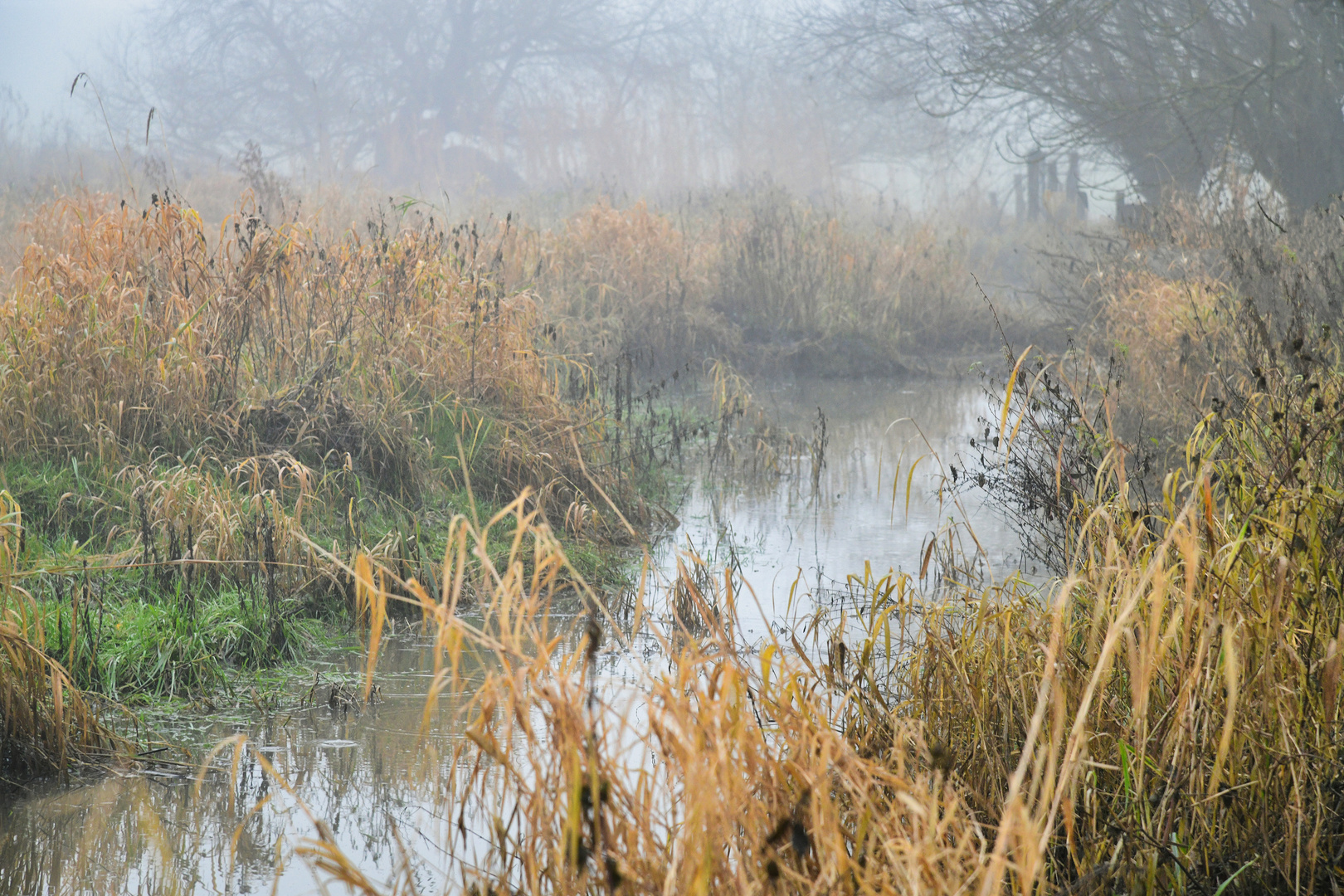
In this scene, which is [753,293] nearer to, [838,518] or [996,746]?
[838,518]

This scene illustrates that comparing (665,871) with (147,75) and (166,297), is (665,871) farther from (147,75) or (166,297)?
(147,75)

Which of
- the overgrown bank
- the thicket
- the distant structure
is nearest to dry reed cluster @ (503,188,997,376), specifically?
the overgrown bank

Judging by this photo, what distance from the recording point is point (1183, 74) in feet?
41.0

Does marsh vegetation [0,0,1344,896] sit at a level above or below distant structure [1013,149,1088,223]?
below

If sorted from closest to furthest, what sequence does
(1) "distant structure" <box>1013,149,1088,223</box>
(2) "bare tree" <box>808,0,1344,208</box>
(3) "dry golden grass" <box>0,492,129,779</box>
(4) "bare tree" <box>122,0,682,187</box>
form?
(3) "dry golden grass" <box>0,492,129,779</box>, (2) "bare tree" <box>808,0,1344,208</box>, (1) "distant structure" <box>1013,149,1088,223</box>, (4) "bare tree" <box>122,0,682,187</box>

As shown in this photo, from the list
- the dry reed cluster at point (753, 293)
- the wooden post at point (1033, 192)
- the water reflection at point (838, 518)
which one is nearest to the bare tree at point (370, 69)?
the wooden post at point (1033, 192)

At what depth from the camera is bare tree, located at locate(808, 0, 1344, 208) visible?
11750mm

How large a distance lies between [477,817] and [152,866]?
2.34ft

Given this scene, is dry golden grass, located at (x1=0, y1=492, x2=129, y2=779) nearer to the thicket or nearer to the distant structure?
the thicket

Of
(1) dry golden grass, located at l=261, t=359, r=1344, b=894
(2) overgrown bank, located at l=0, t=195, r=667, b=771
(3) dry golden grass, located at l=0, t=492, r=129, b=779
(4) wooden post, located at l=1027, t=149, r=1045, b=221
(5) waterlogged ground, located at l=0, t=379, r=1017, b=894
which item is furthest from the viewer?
(4) wooden post, located at l=1027, t=149, r=1045, b=221

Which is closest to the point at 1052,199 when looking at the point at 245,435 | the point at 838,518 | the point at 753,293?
the point at 753,293

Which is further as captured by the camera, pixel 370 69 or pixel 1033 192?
pixel 370 69

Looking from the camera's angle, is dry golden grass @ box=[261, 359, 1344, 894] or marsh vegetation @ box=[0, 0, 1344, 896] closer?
dry golden grass @ box=[261, 359, 1344, 894]

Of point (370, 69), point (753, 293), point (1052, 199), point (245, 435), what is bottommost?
point (245, 435)
